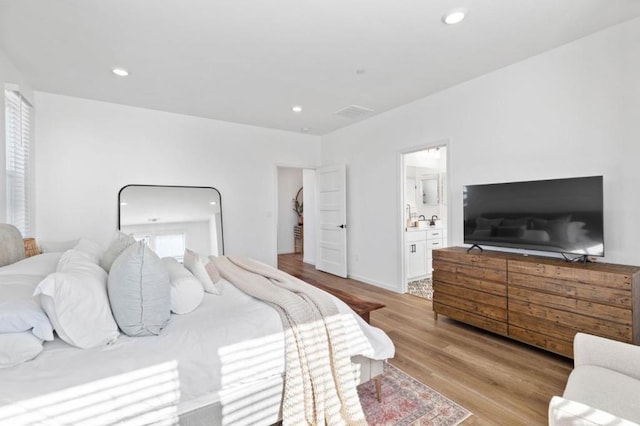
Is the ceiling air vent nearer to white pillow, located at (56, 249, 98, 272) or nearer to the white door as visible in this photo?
the white door

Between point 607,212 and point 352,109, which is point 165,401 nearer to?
point 607,212

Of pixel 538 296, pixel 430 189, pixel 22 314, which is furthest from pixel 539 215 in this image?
pixel 22 314

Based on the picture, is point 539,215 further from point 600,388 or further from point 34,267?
point 34,267

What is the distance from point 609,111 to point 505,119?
0.80 meters

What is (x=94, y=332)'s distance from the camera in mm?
1288

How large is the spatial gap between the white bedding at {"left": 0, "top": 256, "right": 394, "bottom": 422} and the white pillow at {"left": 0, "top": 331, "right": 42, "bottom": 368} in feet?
0.09

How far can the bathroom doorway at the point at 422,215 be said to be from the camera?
4613 mm

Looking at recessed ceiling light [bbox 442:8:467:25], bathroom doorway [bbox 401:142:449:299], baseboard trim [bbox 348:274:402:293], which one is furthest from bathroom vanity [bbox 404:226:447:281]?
recessed ceiling light [bbox 442:8:467:25]

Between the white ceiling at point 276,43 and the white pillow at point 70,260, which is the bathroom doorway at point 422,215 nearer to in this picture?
the white ceiling at point 276,43

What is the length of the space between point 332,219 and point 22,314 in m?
4.55

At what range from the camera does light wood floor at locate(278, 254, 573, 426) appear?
188cm

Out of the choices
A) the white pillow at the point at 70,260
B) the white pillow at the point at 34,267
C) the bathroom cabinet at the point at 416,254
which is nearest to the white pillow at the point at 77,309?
the white pillow at the point at 70,260

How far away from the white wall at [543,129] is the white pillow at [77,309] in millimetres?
3397

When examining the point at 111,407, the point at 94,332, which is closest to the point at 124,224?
the point at 94,332
